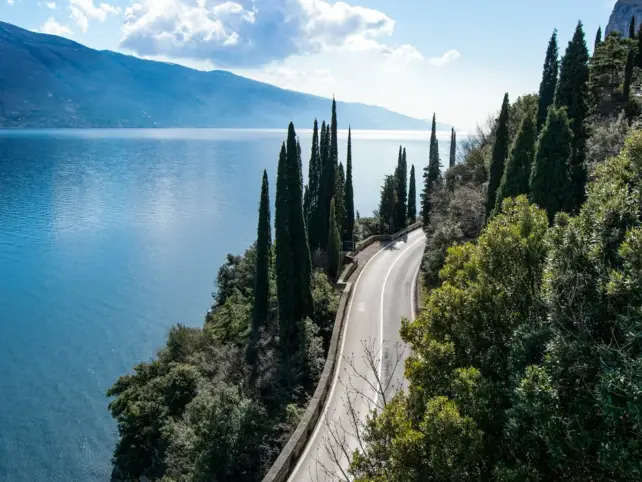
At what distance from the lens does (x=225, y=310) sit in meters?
35.5

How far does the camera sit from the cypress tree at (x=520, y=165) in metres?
23.8

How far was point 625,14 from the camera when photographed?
87875 mm

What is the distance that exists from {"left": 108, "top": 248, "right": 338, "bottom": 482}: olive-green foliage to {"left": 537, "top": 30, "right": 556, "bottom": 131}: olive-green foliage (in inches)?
798

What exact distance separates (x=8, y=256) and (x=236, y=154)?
12757 centimetres

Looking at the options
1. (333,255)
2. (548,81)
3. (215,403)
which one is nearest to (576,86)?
(548,81)

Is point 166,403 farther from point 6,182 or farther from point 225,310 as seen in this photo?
point 6,182

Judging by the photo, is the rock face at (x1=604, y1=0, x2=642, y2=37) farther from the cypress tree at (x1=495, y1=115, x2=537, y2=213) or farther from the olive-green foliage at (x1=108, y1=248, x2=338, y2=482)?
the olive-green foliage at (x1=108, y1=248, x2=338, y2=482)

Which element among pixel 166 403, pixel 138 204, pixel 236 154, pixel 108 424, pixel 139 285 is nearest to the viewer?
pixel 166 403

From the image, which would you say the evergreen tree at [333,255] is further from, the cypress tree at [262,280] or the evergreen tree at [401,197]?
the evergreen tree at [401,197]

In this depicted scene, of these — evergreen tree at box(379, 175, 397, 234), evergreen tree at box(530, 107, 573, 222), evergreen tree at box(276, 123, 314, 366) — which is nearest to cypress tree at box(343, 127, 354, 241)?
evergreen tree at box(379, 175, 397, 234)

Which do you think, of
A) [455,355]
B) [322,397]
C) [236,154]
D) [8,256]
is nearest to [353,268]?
[322,397]

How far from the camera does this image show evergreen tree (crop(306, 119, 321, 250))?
4119 centimetres

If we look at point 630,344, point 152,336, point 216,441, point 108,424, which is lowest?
point 108,424

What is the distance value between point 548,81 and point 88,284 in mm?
50316
